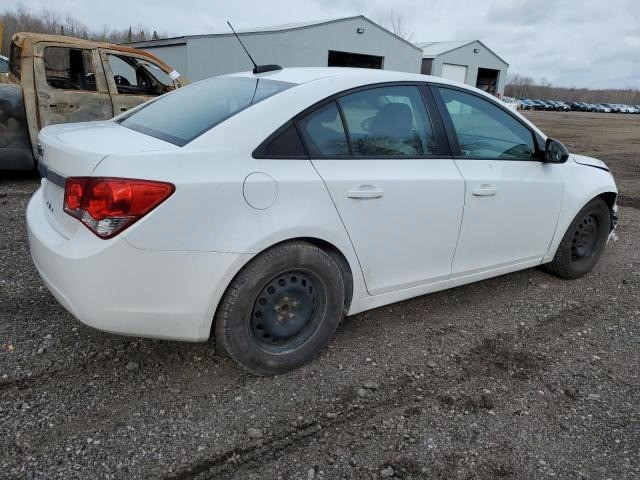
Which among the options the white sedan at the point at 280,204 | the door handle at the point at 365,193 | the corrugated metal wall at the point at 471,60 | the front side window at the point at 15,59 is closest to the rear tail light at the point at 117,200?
the white sedan at the point at 280,204

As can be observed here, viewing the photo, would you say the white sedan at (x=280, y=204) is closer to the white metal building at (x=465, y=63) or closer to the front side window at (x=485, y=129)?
the front side window at (x=485, y=129)

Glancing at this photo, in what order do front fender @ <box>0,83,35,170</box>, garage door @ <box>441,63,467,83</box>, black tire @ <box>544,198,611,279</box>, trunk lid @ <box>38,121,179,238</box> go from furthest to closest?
garage door @ <box>441,63,467,83</box> → front fender @ <box>0,83,35,170</box> → black tire @ <box>544,198,611,279</box> → trunk lid @ <box>38,121,179,238</box>

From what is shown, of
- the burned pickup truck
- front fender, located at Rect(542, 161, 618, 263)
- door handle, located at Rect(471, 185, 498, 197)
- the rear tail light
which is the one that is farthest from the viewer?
the burned pickup truck

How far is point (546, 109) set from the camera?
227 feet

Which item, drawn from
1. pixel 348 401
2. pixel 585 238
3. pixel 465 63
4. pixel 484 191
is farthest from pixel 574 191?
pixel 465 63

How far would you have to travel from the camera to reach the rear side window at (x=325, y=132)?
105 inches

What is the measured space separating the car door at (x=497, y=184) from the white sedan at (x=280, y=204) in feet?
0.04

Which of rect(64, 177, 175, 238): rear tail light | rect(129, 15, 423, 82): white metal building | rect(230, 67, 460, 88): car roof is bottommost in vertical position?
rect(64, 177, 175, 238): rear tail light

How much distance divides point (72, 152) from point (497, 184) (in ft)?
8.49

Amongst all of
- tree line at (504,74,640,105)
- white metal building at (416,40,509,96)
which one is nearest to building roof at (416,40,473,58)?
white metal building at (416,40,509,96)

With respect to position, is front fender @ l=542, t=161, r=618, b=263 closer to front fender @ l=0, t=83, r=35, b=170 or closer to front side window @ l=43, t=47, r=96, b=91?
front side window @ l=43, t=47, r=96, b=91

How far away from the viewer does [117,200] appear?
7.14 feet

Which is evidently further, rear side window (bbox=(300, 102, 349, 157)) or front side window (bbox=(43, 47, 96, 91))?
front side window (bbox=(43, 47, 96, 91))

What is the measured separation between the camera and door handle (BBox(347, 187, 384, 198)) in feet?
8.93
